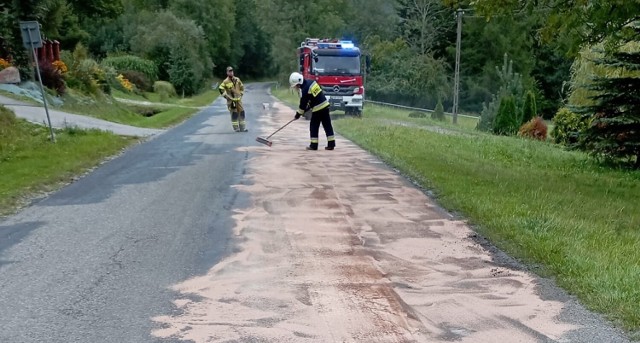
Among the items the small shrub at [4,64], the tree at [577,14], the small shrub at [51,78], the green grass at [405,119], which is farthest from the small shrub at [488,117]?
the small shrub at [4,64]

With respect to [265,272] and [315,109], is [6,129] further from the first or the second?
[265,272]

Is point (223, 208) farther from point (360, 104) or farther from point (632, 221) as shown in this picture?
point (360, 104)

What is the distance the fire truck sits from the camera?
90.9 feet

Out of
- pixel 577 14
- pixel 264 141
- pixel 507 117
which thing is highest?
pixel 577 14

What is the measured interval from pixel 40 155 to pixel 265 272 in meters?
9.07

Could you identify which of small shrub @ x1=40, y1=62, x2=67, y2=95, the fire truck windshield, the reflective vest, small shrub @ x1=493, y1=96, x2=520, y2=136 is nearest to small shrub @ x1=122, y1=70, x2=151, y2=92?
small shrub @ x1=40, y1=62, x2=67, y2=95

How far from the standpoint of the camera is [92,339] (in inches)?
170

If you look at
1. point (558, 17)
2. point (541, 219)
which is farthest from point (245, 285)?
point (558, 17)

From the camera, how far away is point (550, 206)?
855cm

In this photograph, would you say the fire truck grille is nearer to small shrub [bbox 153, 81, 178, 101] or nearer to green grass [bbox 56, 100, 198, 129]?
green grass [bbox 56, 100, 198, 129]

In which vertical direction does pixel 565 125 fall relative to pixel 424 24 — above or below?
below

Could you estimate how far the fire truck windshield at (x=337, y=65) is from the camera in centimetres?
2780

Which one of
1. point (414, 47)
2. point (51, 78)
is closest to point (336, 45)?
point (51, 78)

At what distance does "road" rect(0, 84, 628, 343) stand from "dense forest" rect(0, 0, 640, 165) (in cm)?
511
